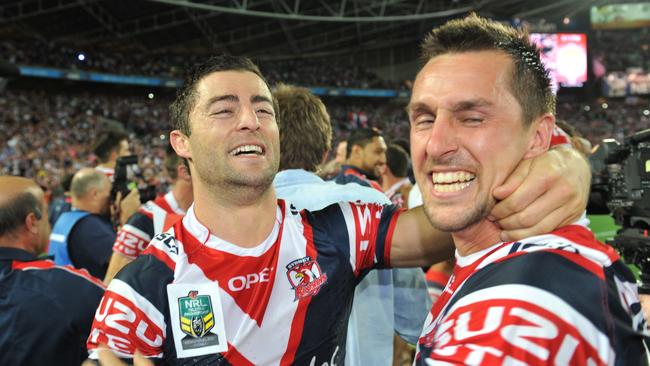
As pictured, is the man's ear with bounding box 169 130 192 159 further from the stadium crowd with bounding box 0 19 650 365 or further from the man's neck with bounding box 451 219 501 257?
the man's neck with bounding box 451 219 501 257

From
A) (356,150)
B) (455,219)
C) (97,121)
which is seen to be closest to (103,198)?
(356,150)

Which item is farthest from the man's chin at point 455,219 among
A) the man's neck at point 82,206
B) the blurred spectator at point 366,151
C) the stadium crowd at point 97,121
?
the stadium crowd at point 97,121

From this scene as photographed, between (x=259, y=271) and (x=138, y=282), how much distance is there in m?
0.39

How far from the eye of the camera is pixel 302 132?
2.49 metres

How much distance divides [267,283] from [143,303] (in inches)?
15.8

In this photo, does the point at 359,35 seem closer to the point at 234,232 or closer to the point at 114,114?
the point at 114,114

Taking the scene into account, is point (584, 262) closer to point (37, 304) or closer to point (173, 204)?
point (37, 304)

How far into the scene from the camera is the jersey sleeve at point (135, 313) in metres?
1.63

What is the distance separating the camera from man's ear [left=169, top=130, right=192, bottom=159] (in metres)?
2.06

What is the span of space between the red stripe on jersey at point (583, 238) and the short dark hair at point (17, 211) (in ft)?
7.59

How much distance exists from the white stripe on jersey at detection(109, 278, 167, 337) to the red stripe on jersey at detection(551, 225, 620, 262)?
3.83 ft

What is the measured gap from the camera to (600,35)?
1339 inches

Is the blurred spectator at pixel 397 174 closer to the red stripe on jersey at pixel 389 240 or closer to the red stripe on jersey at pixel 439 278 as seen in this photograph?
the red stripe on jersey at pixel 439 278

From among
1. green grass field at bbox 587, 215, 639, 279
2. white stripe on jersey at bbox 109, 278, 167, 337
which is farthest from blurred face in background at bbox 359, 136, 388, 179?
green grass field at bbox 587, 215, 639, 279
